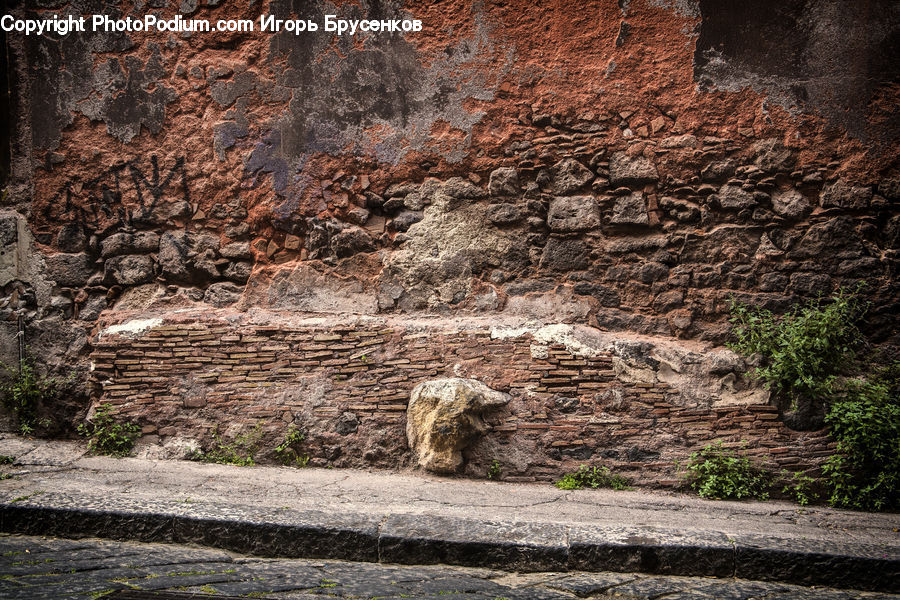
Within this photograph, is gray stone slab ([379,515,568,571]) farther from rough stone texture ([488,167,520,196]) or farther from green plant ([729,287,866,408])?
rough stone texture ([488,167,520,196])

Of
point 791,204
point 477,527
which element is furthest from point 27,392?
point 791,204

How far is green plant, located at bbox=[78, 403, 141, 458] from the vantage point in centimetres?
427

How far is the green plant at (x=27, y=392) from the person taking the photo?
454 centimetres

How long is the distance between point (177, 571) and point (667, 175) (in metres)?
3.59

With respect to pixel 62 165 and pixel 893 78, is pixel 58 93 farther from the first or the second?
pixel 893 78

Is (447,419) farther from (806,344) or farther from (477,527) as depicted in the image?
(806,344)

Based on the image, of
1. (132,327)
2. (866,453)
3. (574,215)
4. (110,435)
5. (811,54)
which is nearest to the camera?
(866,453)

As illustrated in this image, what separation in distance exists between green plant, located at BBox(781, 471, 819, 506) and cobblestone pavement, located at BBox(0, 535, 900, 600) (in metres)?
1.14

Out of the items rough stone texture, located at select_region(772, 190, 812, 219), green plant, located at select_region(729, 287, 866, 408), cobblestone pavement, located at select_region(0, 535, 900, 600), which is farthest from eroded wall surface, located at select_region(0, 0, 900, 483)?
cobblestone pavement, located at select_region(0, 535, 900, 600)

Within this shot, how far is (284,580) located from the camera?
2.53m

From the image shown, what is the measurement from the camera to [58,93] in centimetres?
478

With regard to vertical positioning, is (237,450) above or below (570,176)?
below

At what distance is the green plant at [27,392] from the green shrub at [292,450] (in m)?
1.66

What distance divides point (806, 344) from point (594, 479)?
1.51m
